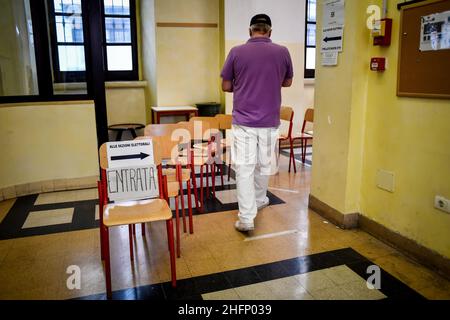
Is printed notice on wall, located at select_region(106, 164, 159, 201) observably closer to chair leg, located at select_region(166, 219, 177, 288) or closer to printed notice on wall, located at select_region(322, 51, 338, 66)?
chair leg, located at select_region(166, 219, 177, 288)

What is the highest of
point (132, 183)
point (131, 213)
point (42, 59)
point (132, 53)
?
point (132, 53)

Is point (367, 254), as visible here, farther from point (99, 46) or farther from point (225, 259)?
point (99, 46)

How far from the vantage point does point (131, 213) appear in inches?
90.9

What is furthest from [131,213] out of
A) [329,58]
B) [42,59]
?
[42,59]

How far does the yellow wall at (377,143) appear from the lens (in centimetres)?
246

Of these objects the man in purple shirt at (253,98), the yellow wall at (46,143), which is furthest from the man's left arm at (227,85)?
the yellow wall at (46,143)

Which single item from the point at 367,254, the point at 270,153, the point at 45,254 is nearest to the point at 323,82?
the point at 270,153

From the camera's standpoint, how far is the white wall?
19.0 ft

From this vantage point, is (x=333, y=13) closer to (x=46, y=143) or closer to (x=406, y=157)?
(x=406, y=157)

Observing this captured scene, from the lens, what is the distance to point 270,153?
10.1ft

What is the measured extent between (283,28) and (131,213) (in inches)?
184

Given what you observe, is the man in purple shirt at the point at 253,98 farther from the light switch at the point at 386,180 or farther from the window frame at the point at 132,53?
the window frame at the point at 132,53

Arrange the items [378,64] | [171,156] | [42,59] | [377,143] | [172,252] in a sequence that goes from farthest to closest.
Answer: [42,59], [171,156], [377,143], [378,64], [172,252]

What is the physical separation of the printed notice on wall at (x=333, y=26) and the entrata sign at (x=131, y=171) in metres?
1.63
